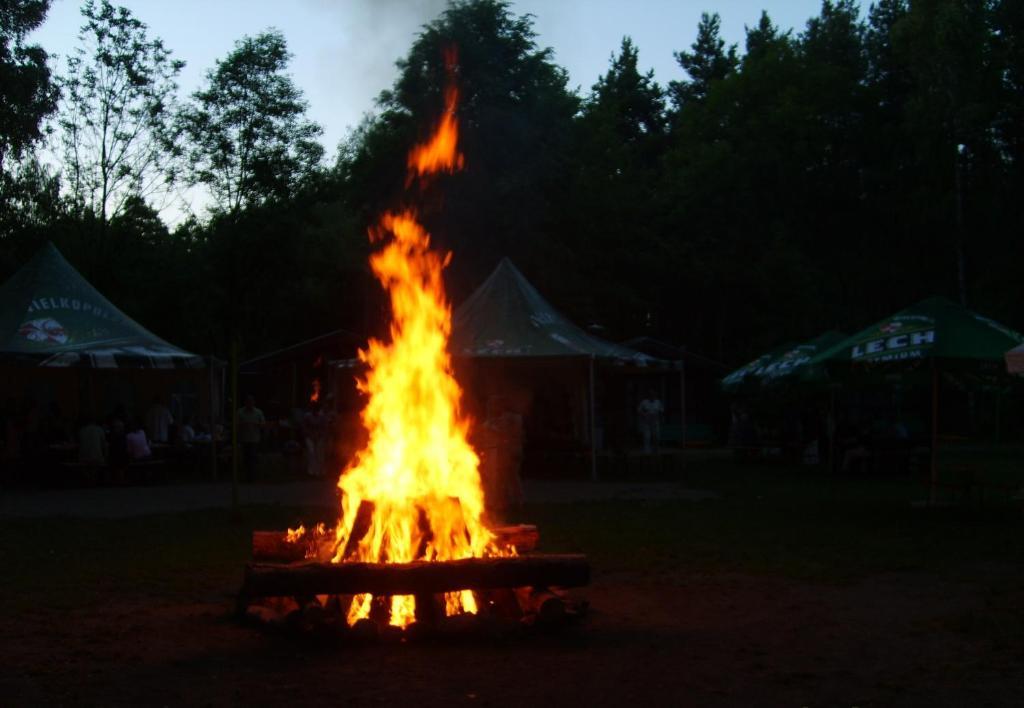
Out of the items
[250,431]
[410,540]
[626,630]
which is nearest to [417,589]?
[410,540]

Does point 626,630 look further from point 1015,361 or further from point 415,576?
point 1015,361

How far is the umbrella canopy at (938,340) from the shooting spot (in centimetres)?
1513

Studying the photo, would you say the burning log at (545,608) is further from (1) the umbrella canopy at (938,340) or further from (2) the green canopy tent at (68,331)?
(2) the green canopy tent at (68,331)

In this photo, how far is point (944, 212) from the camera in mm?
41250

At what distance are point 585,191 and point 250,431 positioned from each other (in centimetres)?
2178

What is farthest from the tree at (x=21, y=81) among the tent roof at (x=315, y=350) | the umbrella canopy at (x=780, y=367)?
the umbrella canopy at (x=780, y=367)

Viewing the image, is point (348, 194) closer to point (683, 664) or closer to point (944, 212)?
point (944, 212)

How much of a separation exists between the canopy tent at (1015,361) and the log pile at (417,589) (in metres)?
7.88

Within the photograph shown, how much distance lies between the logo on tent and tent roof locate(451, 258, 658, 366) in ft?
25.5

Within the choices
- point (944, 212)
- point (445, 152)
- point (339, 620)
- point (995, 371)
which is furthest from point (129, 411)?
point (944, 212)

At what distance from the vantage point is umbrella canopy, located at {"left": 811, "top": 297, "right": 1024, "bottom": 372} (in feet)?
49.6

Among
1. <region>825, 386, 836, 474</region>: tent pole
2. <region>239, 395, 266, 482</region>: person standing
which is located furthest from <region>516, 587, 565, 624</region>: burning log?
<region>825, 386, 836, 474</region>: tent pole

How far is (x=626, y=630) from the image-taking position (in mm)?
8211

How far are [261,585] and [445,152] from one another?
25.3 feet
